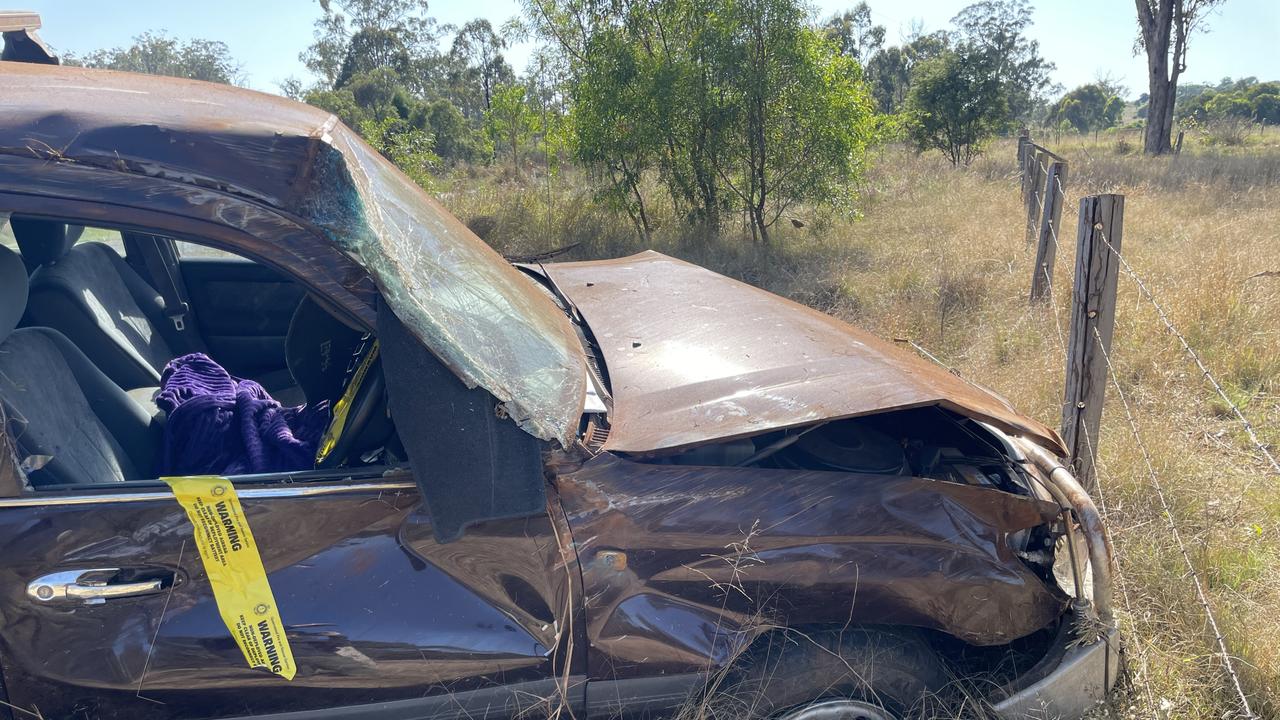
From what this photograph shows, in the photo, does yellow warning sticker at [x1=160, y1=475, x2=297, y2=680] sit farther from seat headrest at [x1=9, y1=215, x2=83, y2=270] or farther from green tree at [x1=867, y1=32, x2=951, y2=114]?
green tree at [x1=867, y1=32, x2=951, y2=114]

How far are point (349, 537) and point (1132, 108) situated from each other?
117596 mm

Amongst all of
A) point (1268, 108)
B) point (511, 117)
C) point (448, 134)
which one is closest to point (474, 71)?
point (448, 134)

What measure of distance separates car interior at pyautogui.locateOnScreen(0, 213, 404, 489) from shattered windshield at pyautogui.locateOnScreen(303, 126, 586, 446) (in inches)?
7.0

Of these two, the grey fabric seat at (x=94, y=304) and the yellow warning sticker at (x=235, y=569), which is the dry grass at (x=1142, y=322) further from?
the grey fabric seat at (x=94, y=304)

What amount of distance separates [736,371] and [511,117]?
33.8ft

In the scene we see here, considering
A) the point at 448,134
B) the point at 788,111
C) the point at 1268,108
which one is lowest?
the point at 788,111

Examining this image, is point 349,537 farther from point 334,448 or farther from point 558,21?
point 558,21

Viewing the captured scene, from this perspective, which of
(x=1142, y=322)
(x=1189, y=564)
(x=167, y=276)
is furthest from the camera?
(x=1142, y=322)

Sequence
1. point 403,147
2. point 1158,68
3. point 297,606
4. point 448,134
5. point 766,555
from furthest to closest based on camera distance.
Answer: point 448,134 → point 1158,68 → point 403,147 → point 766,555 → point 297,606

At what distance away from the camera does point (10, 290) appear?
1.95 metres

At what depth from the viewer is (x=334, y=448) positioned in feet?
6.21

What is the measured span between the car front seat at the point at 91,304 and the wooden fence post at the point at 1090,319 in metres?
3.36

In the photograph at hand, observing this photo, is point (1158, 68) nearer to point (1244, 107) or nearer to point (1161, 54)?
point (1161, 54)

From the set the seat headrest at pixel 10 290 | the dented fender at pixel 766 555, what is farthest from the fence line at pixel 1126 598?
the seat headrest at pixel 10 290
